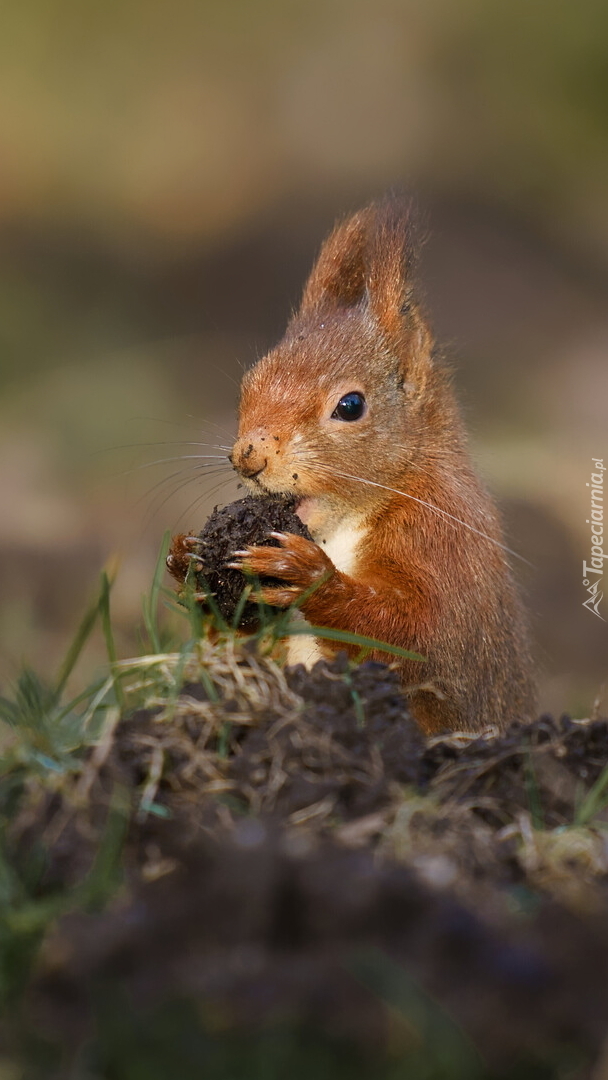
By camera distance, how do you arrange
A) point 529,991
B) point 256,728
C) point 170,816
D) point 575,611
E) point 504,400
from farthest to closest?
point 504,400 → point 575,611 → point 256,728 → point 170,816 → point 529,991

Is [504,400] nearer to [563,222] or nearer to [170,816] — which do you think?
[563,222]

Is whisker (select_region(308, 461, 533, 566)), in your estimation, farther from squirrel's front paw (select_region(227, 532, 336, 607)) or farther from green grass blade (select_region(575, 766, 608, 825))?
green grass blade (select_region(575, 766, 608, 825))

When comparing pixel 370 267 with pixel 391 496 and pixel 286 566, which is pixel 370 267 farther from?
pixel 286 566

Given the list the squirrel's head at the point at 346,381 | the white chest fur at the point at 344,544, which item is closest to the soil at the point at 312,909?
the white chest fur at the point at 344,544

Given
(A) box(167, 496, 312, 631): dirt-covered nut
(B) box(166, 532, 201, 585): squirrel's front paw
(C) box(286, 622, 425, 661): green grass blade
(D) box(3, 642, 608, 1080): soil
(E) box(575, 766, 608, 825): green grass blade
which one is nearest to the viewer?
(D) box(3, 642, 608, 1080): soil

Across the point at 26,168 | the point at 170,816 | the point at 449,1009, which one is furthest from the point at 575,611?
the point at 26,168

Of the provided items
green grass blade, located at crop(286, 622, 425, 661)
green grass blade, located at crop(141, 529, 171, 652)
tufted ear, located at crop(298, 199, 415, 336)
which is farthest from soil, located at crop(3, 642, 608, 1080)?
tufted ear, located at crop(298, 199, 415, 336)

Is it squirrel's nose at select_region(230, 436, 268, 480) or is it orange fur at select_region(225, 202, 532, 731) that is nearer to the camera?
orange fur at select_region(225, 202, 532, 731)
